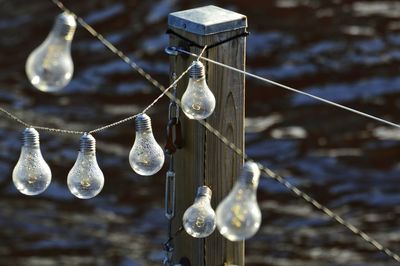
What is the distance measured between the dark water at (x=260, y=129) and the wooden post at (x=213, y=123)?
4570 millimetres

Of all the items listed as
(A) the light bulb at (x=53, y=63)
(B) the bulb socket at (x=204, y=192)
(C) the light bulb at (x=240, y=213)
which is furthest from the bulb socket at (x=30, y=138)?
(C) the light bulb at (x=240, y=213)

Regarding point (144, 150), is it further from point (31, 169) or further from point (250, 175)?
point (250, 175)

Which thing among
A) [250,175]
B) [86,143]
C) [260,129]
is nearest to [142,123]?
[86,143]

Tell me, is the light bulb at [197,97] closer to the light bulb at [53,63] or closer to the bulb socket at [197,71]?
the bulb socket at [197,71]

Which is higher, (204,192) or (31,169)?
(31,169)

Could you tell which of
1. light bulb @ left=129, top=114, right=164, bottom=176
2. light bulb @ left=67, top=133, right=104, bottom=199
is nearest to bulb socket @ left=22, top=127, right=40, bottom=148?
light bulb @ left=67, top=133, right=104, bottom=199

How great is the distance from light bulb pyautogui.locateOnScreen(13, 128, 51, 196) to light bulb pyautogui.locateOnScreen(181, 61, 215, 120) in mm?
536

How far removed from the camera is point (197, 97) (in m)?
4.16

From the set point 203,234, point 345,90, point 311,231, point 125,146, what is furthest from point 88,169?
point 345,90

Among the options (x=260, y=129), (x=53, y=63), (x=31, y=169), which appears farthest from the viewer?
(x=260, y=129)

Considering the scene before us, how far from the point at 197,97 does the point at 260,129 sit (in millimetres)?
6704

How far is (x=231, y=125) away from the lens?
464cm

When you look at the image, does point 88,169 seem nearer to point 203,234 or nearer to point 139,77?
point 203,234

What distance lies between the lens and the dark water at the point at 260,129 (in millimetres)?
9547
